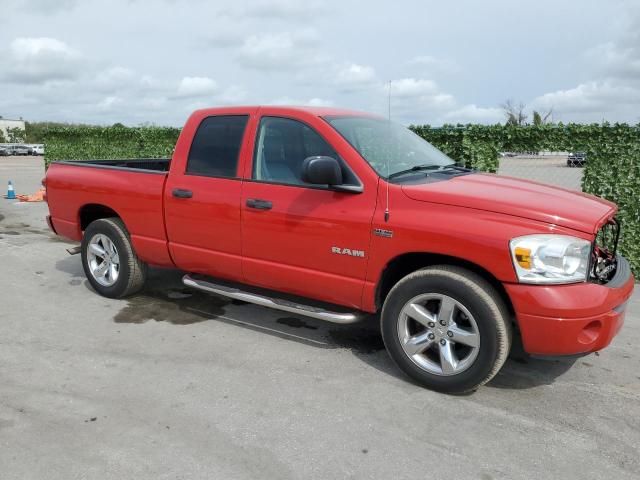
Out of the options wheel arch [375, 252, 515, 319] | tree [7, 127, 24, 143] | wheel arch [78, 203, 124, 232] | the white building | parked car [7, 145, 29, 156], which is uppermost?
the white building

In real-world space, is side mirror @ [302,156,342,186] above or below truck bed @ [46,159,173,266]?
above

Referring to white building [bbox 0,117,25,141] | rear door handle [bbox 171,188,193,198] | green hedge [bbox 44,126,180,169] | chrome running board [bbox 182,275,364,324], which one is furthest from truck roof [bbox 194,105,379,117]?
white building [bbox 0,117,25,141]

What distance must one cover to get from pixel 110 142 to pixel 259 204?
12.5 m

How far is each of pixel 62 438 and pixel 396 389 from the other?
2054 millimetres

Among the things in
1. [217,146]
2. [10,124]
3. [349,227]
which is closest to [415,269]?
[349,227]

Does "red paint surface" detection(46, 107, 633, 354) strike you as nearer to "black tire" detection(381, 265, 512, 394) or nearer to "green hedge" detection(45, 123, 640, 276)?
"black tire" detection(381, 265, 512, 394)

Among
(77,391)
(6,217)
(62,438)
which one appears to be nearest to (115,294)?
(77,391)

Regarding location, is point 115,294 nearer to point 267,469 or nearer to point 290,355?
point 290,355

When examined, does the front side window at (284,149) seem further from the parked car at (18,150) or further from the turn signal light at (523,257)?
the parked car at (18,150)

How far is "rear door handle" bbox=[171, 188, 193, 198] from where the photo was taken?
4.48 metres

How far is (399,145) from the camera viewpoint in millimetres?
4262

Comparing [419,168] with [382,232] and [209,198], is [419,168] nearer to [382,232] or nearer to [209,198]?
[382,232]

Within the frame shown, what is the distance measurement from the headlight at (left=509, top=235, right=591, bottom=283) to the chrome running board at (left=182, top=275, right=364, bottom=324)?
1.25 m

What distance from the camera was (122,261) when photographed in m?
5.21
